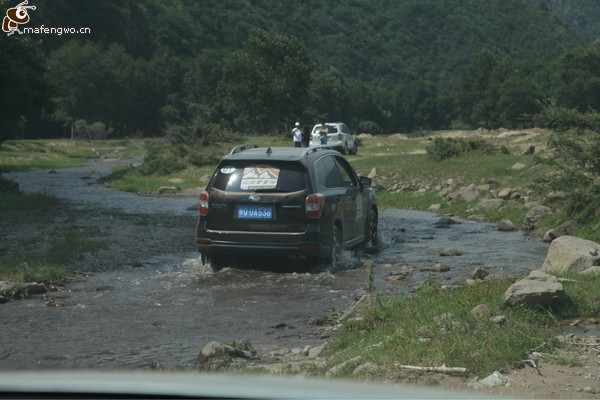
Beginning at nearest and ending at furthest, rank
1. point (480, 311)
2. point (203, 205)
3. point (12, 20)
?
point (480, 311) → point (203, 205) → point (12, 20)

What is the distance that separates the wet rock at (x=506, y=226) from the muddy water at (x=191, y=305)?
1.43m

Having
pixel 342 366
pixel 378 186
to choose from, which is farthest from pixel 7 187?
pixel 342 366

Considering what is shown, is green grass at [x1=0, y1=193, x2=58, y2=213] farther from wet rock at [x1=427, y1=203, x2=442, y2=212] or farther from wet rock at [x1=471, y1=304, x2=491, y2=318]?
wet rock at [x1=471, y1=304, x2=491, y2=318]

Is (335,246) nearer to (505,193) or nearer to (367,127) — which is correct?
(505,193)

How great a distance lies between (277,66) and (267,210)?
2838 inches

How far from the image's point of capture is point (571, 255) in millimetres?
9227

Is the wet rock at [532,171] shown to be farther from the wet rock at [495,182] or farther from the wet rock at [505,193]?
the wet rock at [505,193]

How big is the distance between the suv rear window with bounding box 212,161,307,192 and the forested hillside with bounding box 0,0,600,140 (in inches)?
165

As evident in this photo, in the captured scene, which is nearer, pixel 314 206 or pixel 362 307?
pixel 362 307

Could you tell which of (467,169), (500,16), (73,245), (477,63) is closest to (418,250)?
(73,245)

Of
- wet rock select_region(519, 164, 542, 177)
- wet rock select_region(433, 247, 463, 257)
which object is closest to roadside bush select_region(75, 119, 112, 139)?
wet rock select_region(519, 164, 542, 177)

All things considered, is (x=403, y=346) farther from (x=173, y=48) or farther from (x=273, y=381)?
(x=173, y=48)

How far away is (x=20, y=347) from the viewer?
6.34m

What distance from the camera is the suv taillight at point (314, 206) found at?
9867mm
